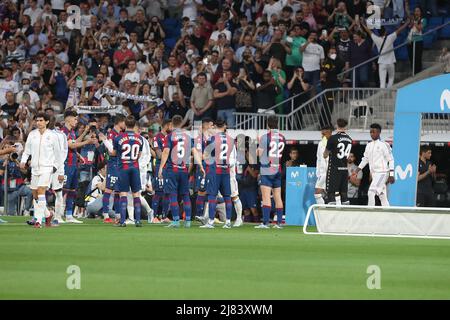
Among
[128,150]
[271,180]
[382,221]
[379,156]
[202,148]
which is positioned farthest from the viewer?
[379,156]

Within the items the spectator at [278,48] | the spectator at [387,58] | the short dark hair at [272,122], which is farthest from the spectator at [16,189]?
the spectator at [387,58]

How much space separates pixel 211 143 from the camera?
1021 inches

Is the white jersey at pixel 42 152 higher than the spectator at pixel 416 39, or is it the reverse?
the spectator at pixel 416 39

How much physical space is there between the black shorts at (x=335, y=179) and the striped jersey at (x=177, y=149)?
3.37m

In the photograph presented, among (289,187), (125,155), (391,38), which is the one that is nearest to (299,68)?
(391,38)

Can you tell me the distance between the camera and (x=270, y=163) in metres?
26.2

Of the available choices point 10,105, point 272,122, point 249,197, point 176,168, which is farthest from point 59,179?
point 10,105

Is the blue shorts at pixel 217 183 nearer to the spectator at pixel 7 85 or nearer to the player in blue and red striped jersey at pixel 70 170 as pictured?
the player in blue and red striped jersey at pixel 70 170

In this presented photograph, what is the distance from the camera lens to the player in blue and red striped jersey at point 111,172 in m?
27.4

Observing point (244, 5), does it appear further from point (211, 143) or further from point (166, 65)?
point (211, 143)

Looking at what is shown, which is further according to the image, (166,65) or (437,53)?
(166,65)

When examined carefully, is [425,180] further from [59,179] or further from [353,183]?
[59,179]

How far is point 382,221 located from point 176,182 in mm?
5086

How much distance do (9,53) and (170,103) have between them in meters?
7.13
